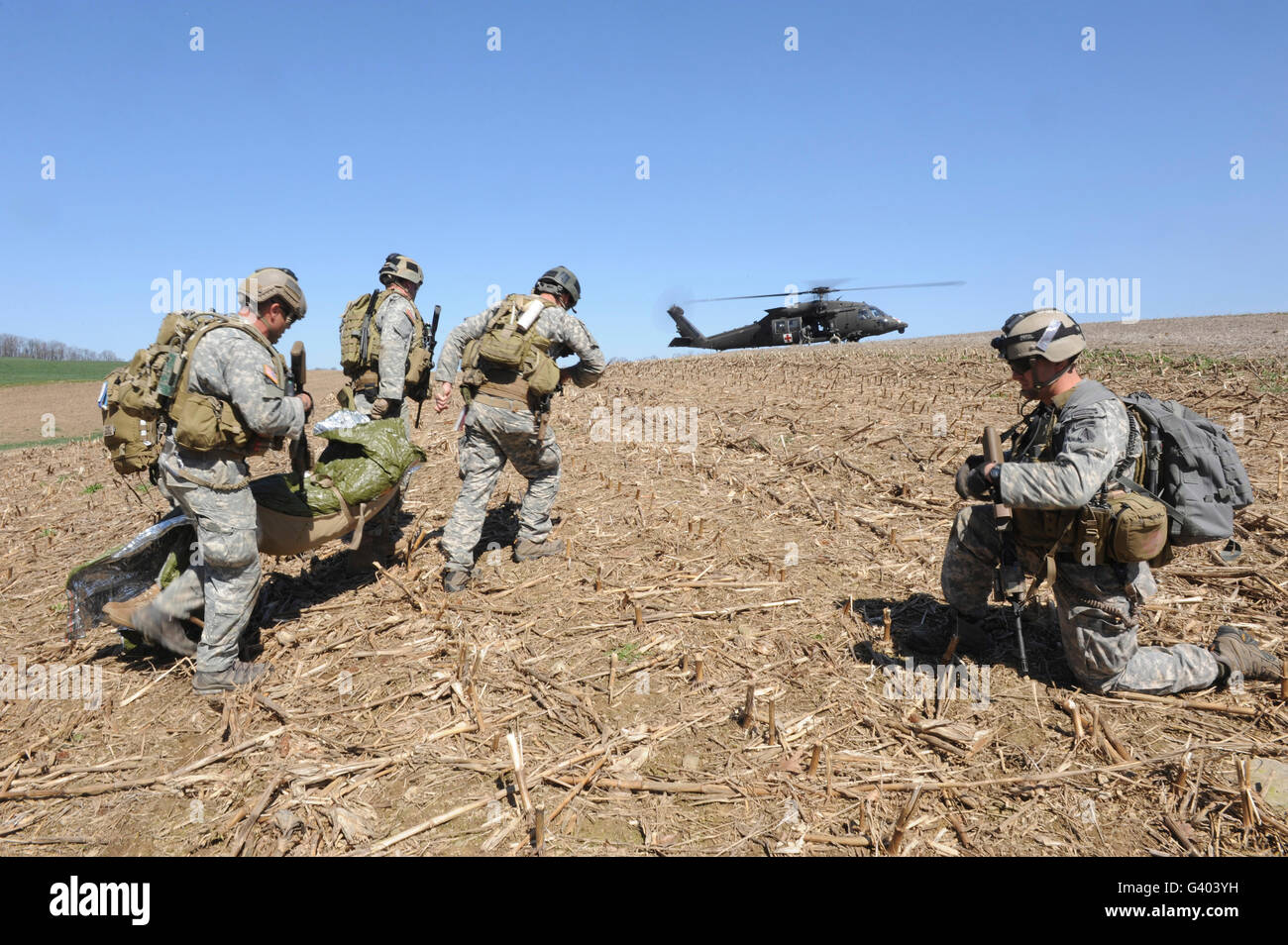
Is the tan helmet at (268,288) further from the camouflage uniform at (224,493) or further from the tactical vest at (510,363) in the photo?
the tactical vest at (510,363)

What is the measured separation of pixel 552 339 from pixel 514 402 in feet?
2.41

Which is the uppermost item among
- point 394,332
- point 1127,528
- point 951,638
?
point 394,332

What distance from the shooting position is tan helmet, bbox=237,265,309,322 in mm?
4699

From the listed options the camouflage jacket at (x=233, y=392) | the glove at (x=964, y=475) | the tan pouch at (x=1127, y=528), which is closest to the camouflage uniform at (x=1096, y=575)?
the tan pouch at (x=1127, y=528)

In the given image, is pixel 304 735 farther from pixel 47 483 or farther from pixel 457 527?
pixel 47 483

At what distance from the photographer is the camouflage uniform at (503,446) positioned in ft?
20.6

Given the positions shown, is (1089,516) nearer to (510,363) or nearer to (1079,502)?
(1079,502)

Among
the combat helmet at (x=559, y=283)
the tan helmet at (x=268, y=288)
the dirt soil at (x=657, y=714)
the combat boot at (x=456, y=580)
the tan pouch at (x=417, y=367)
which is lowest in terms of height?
the dirt soil at (x=657, y=714)

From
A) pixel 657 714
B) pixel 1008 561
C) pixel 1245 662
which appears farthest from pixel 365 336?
pixel 1245 662

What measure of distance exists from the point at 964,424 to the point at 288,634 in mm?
Result: 9251

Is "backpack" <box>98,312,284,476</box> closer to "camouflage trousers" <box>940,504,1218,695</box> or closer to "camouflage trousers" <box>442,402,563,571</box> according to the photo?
"camouflage trousers" <box>442,402,563,571</box>

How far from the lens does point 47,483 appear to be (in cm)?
1145

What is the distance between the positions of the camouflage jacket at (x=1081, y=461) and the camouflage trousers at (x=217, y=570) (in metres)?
4.83

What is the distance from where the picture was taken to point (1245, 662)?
13.9ft
